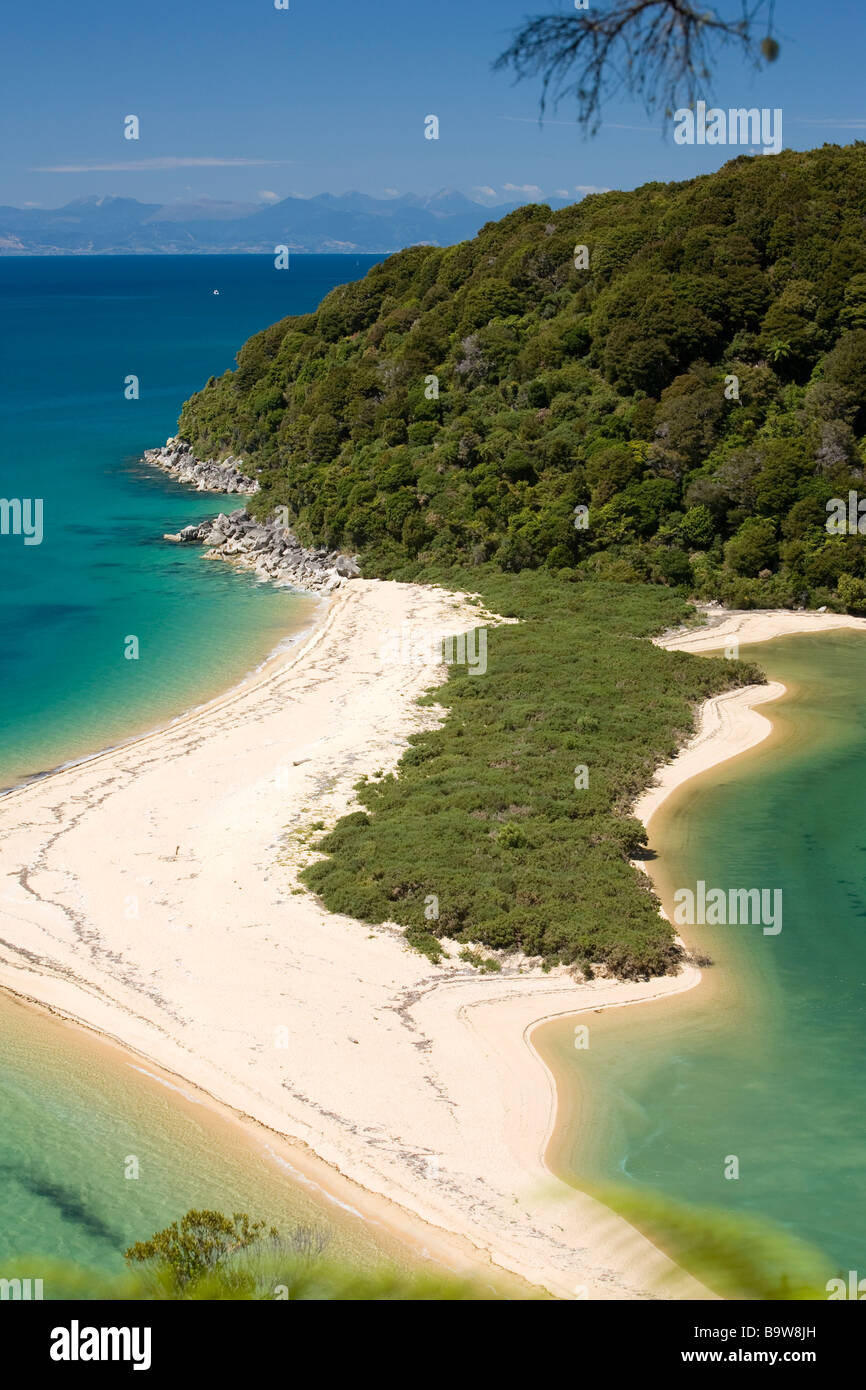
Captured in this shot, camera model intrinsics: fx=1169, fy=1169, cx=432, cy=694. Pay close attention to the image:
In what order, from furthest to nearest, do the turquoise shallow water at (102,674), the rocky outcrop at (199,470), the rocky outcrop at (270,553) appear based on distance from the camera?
the rocky outcrop at (199,470)
the rocky outcrop at (270,553)
the turquoise shallow water at (102,674)

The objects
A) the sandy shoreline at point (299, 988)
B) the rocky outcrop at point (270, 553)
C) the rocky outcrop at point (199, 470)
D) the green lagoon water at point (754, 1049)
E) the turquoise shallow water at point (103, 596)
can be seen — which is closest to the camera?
the sandy shoreline at point (299, 988)

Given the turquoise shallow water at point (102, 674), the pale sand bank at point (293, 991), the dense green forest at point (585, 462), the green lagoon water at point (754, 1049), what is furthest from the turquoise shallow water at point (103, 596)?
the green lagoon water at point (754, 1049)

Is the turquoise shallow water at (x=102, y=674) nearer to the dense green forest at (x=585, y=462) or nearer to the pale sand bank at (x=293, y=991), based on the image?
the pale sand bank at (x=293, y=991)

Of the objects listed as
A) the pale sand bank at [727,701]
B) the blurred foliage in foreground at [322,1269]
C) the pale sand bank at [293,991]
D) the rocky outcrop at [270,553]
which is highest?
the rocky outcrop at [270,553]

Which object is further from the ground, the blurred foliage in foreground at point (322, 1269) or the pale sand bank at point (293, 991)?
the pale sand bank at point (293, 991)

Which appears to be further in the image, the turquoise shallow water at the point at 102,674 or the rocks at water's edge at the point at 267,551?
the rocks at water's edge at the point at 267,551

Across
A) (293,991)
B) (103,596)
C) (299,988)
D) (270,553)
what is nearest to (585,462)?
(270,553)

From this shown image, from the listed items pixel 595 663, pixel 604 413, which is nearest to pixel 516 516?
pixel 604 413
